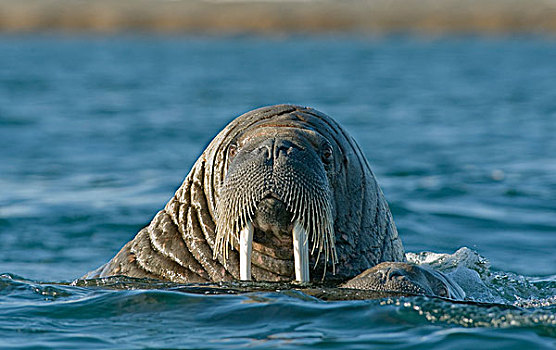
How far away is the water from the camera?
5.14 metres

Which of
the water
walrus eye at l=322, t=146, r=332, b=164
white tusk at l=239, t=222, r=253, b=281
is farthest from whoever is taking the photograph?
walrus eye at l=322, t=146, r=332, b=164

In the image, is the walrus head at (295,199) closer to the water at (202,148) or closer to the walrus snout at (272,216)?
the walrus snout at (272,216)

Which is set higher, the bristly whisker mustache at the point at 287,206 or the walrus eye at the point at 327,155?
the walrus eye at the point at 327,155

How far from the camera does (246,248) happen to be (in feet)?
18.5

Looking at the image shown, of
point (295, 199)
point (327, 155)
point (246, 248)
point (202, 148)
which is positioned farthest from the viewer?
point (202, 148)

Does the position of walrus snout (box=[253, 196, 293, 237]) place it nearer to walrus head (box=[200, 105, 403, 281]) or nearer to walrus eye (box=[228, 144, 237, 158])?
walrus head (box=[200, 105, 403, 281])

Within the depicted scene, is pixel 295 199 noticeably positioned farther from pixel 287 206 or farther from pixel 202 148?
pixel 202 148

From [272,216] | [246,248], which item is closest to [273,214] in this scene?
[272,216]

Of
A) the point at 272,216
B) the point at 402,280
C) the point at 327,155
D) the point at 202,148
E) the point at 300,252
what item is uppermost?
the point at 202,148

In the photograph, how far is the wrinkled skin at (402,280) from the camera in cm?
553

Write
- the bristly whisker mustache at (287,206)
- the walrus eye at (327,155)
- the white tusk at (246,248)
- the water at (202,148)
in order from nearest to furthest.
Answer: the water at (202,148) → the bristly whisker mustache at (287,206) → the white tusk at (246,248) → the walrus eye at (327,155)

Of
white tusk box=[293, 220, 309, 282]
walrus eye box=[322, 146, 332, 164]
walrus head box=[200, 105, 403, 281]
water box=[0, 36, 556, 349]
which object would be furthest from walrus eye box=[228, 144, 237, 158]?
water box=[0, 36, 556, 349]

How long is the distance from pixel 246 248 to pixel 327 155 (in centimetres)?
83

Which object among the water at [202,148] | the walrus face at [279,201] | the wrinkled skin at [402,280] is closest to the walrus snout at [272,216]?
the walrus face at [279,201]
